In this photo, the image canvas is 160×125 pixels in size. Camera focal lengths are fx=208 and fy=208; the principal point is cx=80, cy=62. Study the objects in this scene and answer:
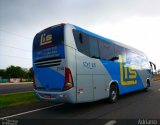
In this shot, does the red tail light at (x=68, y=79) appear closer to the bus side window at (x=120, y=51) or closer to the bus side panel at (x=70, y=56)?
the bus side panel at (x=70, y=56)

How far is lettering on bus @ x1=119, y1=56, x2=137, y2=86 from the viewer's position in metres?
12.6

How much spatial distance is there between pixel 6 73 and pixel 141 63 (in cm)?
10807

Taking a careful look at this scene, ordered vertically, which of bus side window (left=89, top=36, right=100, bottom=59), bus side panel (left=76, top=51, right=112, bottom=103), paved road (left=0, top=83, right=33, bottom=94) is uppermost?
bus side window (left=89, top=36, right=100, bottom=59)

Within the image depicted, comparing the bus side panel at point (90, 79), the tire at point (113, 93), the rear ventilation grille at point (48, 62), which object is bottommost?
the tire at point (113, 93)

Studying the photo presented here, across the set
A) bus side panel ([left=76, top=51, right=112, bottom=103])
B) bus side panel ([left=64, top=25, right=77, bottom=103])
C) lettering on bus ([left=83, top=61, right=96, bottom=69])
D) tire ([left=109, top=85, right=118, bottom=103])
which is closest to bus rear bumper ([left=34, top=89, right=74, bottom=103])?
bus side panel ([left=64, top=25, right=77, bottom=103])

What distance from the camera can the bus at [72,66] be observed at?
8375 mm

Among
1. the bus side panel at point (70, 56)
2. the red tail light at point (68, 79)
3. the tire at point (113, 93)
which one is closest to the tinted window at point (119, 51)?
the tire at point (113, 93)

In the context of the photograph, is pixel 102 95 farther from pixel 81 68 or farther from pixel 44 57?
pixel 44 57

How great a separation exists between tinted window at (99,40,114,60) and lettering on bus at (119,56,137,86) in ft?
3.97

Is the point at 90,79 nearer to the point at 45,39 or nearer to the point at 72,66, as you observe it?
the point at 72,66

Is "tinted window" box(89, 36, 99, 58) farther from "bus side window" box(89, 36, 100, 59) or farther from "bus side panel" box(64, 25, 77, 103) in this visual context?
"bus side panel" box(64, 25, 77, 103)

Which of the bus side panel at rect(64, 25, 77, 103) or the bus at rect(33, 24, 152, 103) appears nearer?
the bus side panel at rect(64, 25, 77, 103)

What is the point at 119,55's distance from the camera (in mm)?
12586

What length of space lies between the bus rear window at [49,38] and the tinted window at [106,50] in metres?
2.72
